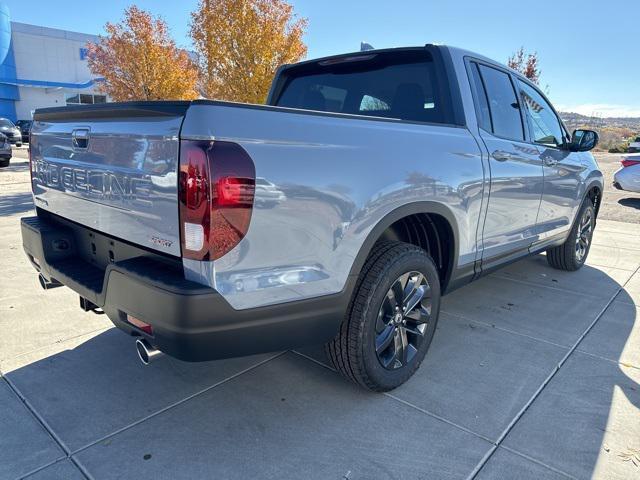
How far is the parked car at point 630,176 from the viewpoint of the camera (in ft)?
34.1

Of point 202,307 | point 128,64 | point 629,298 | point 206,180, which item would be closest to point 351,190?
point 206,180

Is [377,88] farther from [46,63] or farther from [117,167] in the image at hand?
[46,63]

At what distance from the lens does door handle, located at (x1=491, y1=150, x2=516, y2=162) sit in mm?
3075

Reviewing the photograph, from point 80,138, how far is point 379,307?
1.76 metres

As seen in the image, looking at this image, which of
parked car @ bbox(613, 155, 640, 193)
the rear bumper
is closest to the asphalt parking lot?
the rear bumper

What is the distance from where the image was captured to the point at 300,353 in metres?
3.07

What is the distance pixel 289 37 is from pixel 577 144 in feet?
36.8

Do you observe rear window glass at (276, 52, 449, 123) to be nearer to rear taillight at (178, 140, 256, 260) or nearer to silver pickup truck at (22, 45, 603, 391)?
silver pickup truck at (22, 45, 603, 391)

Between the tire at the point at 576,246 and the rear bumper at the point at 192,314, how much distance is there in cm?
383

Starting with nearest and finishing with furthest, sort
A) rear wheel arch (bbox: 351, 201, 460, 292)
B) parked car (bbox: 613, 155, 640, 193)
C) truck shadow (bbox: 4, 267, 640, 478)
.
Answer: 1. truck shadow (bbox: 4, 267, 640, 478)
2. rear wheel arch (bbox: 351, 201, 460, 292)
3. parked car (bbox: 613, 155, 640, 193)

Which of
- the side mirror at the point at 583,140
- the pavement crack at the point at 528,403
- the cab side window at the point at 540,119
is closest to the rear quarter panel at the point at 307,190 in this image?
the pavement crack at the point at 528,403

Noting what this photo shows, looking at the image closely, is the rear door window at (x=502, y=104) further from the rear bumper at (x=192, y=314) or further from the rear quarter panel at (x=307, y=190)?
the rear bumper at (x=192, y=314)

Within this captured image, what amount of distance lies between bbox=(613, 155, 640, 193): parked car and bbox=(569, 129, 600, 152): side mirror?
7557mm

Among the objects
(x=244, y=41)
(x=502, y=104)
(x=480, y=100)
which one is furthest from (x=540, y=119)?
(x=244, y=41)
